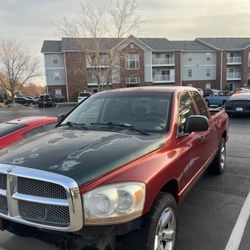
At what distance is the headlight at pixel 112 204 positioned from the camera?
7.02ft

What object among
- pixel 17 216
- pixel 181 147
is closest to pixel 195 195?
pixel 181 147

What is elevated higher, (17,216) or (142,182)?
(142,182)

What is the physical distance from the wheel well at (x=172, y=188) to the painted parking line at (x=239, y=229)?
804mm

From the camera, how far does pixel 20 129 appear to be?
18.8 ft

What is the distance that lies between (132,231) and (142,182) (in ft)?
1.30

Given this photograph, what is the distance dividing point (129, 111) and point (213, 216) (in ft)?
5.91

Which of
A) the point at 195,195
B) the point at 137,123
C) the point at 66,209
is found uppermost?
the point at 137,123

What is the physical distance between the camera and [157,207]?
2.50m

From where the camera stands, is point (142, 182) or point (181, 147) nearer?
point (142, 182)

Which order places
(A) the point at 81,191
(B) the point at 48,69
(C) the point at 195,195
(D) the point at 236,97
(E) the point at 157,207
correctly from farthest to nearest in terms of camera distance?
1. (B) the point at 48,69
2. (D) the point at 236,97
3. (C) the point at 195,195
4. (E) the point at 157,207
5. (A) the point at 81,191

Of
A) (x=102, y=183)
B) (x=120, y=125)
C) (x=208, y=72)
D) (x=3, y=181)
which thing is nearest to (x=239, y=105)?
(x=120, y=125)

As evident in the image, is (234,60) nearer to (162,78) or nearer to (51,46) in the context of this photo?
(162,78)

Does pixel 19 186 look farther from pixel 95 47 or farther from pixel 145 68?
pixel 145 68

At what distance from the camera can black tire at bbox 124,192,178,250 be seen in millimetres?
2316
